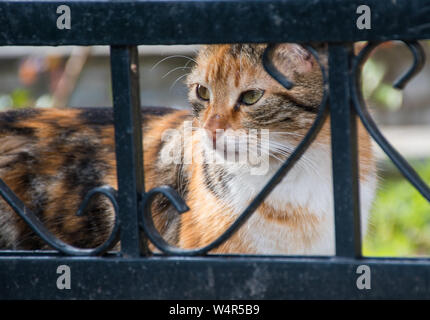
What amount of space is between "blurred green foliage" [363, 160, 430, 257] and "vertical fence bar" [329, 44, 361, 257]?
266 centimetres

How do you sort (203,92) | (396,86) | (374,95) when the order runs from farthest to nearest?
(374,95)
(203,92)
(396,86)

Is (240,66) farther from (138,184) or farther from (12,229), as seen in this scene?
(12,229)

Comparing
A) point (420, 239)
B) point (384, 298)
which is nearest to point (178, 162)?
point (384, 298)

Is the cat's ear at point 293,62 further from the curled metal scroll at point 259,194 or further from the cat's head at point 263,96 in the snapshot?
the curled metal scroll at point 259,194

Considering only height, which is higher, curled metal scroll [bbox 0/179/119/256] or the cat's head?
the cat's head

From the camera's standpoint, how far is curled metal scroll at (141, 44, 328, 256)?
1.34m

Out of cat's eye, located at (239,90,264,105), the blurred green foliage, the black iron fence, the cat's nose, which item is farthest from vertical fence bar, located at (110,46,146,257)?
the blurred green foliage

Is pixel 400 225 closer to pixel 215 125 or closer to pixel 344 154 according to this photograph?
pixel 215 125

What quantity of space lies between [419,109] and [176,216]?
4.57 meters

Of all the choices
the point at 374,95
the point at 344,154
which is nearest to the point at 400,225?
the point at 374,95

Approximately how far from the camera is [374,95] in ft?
17.3

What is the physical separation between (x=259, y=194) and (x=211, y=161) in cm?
99

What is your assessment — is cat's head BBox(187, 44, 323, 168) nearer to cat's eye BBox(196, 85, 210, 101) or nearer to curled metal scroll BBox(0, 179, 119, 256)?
cat's eye BBox(196, 85, 210, 101)

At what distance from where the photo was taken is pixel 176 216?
2.51 meters
